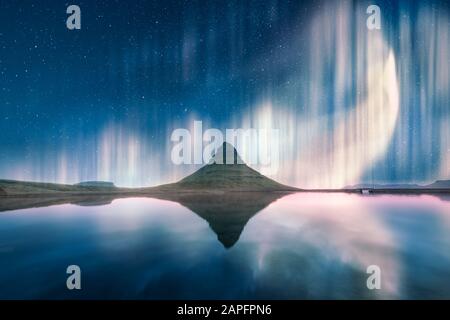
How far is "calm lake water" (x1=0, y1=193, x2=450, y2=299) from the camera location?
7953 millimetres

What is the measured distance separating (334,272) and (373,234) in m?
8.78

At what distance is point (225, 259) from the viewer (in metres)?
10.9

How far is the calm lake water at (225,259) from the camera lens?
795 centimetres

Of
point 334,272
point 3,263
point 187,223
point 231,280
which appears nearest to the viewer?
point 231,280

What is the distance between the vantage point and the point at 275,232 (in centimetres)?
1586

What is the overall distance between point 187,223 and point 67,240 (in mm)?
8150
